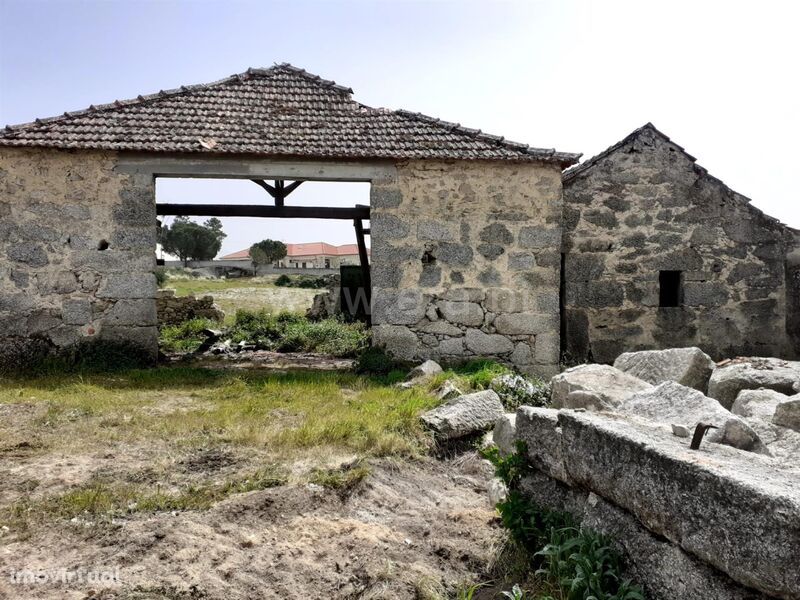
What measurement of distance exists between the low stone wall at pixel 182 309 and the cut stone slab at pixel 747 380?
11806 millimetres

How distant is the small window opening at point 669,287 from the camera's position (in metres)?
8.97

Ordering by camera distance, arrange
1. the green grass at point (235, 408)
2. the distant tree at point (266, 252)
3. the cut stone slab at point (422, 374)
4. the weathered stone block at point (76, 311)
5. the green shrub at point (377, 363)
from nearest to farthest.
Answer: the green grass at point (235, 408), the cut stone slab at point (422, 374), the weathered stone block at point (76, 311), the green shrub at point (377, 363), the distant tree at point (266, 252)

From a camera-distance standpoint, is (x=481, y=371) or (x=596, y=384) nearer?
(x=596, y=384)

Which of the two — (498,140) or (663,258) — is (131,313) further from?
(663,258)

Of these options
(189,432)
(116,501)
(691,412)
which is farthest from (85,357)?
(691,412)

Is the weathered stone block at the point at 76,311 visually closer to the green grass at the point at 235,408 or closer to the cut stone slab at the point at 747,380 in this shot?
the green grass at the point at 235,408

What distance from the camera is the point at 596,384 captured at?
14.7 ft

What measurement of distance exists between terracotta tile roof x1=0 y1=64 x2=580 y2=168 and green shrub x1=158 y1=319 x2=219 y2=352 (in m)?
3.78

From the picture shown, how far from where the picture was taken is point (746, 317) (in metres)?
8.83

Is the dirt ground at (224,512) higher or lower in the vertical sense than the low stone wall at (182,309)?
lower

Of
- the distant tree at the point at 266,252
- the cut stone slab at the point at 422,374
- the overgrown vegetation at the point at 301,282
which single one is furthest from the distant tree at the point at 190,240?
the cut stone slab at the point at 422,374

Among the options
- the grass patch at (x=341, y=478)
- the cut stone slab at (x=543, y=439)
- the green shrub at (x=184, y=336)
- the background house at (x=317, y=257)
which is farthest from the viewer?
the background house at (x=317, y=257)

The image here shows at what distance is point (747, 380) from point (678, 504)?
2.90 metres

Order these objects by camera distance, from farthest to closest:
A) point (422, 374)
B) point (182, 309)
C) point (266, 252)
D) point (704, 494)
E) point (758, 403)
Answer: point (266, 252) < point (182, 309) < point (422, 374) < point (758, 403) < point (704, 494)
